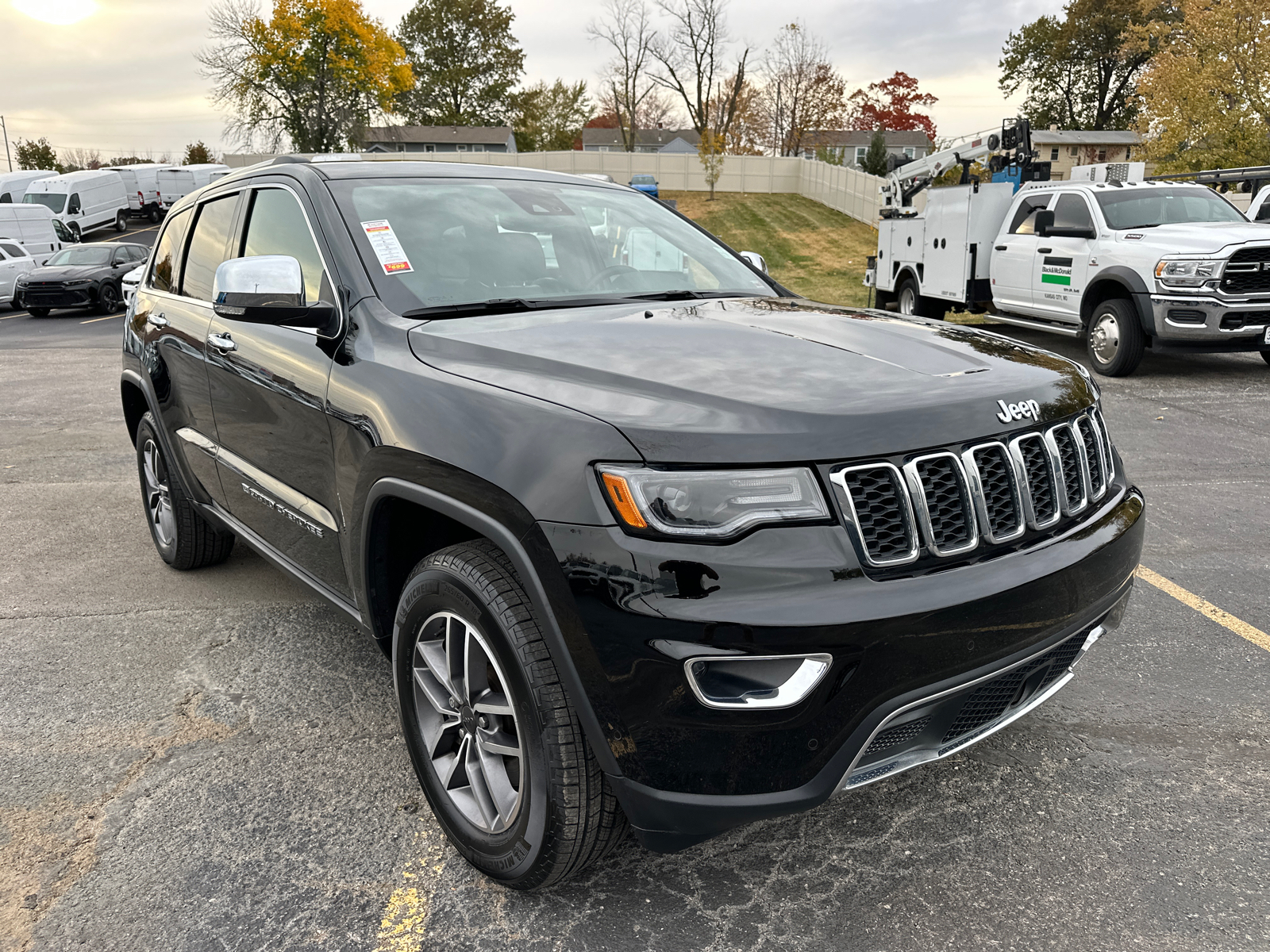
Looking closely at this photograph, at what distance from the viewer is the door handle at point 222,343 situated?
3385 mm

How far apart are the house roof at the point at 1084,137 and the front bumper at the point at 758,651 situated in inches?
2673

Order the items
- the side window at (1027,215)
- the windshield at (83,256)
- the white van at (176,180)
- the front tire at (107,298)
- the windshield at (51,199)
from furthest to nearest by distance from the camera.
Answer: the white van at (176,180), the windshield at (51,199), the windshield at (83,256), the front tire at (107,298), the side window at (1027,215)

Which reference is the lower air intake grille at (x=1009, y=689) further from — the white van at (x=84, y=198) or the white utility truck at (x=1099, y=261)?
the white van at (x=84, y=198)

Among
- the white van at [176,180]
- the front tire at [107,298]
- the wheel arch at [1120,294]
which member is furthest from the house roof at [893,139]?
the wheel arch at [1120,294]

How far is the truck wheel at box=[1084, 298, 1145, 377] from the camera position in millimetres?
9844

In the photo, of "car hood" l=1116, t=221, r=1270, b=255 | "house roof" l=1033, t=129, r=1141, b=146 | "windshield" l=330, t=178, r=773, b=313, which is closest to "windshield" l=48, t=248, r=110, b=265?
"car hood" l=1116, t=221, r=1270, b=255

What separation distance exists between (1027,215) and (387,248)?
11.2 meters

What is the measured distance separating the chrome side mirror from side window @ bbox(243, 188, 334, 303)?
0.10 meters

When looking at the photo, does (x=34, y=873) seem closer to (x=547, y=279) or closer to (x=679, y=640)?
(x=679, y=640)

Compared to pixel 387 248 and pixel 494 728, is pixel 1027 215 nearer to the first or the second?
pixel 387 248

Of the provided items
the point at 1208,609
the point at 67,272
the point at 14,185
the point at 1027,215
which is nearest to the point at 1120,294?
the point at 1027,215

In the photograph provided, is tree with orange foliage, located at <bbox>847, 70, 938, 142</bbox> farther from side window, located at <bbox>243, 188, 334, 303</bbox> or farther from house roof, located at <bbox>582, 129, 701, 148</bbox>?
side window, located at <bbox>243, 188, 334, 303</bbox>

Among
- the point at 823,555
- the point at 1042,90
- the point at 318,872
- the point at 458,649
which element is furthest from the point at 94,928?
the point at 1042,90

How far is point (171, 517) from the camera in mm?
4547
